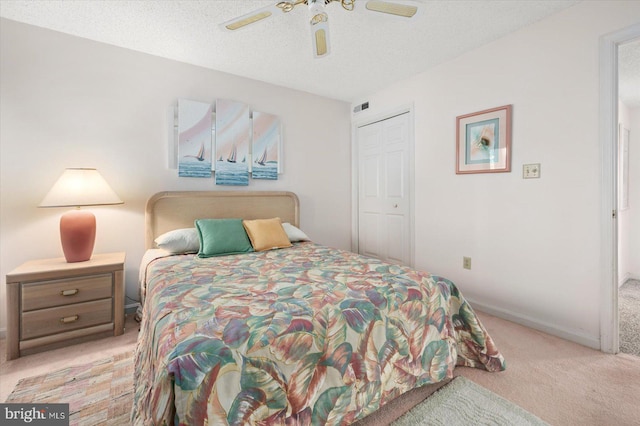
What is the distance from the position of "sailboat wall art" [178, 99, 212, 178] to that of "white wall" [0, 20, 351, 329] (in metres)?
0.11

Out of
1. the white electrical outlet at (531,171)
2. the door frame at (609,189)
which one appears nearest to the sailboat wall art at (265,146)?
the white electrical outlet at (531,171)

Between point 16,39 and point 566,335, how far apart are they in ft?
15.8

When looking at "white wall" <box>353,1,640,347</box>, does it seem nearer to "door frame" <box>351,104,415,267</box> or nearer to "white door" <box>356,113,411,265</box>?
"door frame" <box>351,104,415,267</box>

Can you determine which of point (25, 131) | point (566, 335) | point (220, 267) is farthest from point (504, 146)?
point (25, 131)

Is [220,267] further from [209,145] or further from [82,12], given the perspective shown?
[82,12]

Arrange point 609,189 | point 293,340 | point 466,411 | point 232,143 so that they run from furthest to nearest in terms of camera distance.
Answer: point 232,143, point 609,189, point 466,411, point 293,340

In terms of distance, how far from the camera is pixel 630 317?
2572 mm

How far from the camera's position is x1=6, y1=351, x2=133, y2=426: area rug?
145cm

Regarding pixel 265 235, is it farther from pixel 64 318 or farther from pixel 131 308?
pixel 64 318

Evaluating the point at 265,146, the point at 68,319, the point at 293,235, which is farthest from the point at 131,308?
the point at 265,146

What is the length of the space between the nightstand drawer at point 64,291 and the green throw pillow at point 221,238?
73 centimetres

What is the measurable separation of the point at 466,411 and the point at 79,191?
2.93 meters

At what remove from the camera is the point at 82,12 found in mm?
2150

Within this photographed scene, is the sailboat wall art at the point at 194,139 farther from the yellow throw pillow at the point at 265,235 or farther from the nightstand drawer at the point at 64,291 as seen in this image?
the nightstand drawer at the point at 64,291
